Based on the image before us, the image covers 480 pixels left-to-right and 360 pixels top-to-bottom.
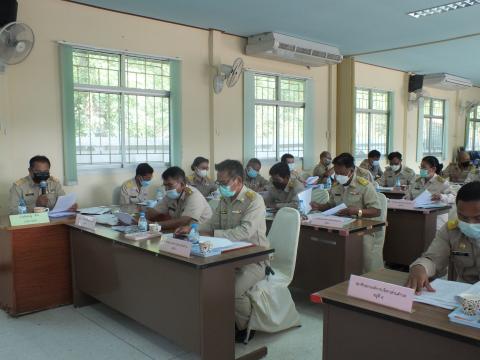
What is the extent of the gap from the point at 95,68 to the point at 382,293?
453cm

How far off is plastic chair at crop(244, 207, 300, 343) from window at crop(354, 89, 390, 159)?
6088mm

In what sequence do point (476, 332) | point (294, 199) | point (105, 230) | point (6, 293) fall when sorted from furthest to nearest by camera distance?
point (294, 199)
point (6, 293)
point (105, 230)
point (476, 332)

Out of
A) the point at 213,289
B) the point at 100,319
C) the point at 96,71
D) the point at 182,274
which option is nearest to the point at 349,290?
the point at 213,289

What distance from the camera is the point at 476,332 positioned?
1324 millimetres

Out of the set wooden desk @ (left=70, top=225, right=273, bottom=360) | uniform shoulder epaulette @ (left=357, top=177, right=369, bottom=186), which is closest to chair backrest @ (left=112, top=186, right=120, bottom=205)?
wooden desk @ (left=70, top=225, right=273, bottom=360)

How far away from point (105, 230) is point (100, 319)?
2.30ft

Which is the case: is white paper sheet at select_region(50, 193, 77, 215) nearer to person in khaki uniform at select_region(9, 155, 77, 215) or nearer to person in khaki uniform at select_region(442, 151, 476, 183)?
person in khaki uniform at select_region(9, 155, 77, 215)

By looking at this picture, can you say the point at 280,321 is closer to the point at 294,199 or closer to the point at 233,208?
the point at 233,208

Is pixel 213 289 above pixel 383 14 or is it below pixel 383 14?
below

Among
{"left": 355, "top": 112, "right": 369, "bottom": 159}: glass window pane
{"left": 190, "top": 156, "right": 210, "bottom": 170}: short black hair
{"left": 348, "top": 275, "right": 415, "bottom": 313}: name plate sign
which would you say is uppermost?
{"left": 355, "top": 112, "right": 369, "bottom": 159}: glass window pane

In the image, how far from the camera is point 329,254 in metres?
3.28

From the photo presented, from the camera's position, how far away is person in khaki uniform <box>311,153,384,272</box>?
11.6 ft

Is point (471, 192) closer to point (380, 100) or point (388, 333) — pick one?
point (388, 333)

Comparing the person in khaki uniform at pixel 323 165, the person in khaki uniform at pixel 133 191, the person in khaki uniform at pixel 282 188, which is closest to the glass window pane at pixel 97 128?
the person in khaki uniform at pixel 133 191
